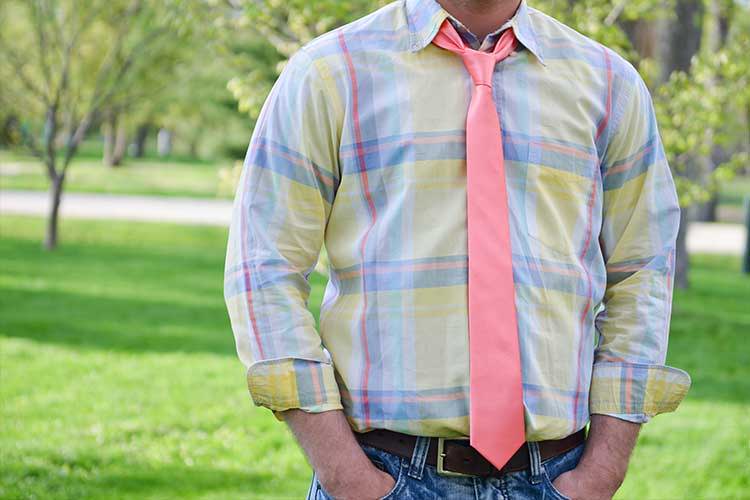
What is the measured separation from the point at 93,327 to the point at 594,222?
754 cm

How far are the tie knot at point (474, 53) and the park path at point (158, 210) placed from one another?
15981 millimetres

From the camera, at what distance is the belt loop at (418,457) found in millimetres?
1853

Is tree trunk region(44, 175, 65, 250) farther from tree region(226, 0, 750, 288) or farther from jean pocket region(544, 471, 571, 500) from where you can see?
jean pocket region(544, 471, 571, 500)

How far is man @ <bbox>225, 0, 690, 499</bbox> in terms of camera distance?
6.00ft

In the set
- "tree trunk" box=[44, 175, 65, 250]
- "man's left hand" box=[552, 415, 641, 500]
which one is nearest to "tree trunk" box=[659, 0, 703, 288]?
"tree trunk" box=[44, 175, 65, 250]

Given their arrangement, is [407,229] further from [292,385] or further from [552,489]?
[552,489]

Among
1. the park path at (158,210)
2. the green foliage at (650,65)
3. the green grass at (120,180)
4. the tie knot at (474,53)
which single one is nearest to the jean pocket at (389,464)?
the tie knot at (474,53)

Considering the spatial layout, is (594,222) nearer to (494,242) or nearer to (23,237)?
(494,242)

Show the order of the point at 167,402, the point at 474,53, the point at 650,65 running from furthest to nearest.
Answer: the point at 650,65 < the point at 167,402 < the point at 474,53

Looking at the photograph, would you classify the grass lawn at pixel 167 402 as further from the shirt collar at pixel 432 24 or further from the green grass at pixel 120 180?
the green grass at pixel 120 180

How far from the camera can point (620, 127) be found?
204 centimetres

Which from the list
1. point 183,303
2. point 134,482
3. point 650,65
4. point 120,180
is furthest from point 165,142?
point 134,482

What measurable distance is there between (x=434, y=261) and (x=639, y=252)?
0.47 metres

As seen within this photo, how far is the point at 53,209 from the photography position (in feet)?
46.5
